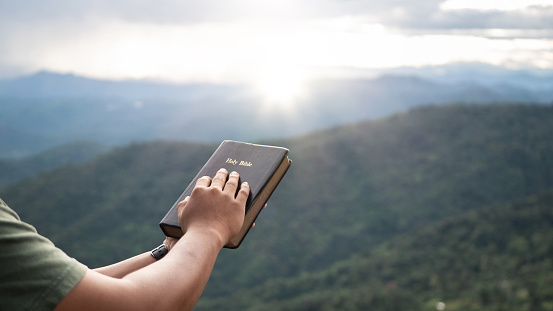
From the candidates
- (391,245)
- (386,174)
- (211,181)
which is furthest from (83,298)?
(386,174)

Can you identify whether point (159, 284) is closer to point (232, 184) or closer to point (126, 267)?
point (232, 184)

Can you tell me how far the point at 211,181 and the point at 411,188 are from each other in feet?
198

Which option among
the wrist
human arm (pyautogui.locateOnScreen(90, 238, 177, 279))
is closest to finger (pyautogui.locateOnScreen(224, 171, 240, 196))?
the wrist

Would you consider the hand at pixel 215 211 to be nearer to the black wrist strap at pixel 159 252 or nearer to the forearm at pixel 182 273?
the forearm at pixel 182 273

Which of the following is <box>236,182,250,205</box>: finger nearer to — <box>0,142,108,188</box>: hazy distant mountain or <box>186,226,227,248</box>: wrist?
<box>186,226,227,248</box>: wrist

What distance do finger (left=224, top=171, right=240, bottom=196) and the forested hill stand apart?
29082 millimetres

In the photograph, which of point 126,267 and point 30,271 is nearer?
point 30,271

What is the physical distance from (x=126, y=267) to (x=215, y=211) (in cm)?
52

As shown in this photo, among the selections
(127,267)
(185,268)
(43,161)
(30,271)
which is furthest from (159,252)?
(43,161)

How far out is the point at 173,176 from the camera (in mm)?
65188

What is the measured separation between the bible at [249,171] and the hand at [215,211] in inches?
3.6

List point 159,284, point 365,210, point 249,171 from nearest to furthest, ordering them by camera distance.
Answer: point 159,284, point 249,171, point 365,210

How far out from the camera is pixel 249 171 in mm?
1401

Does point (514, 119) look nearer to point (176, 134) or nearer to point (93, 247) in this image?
point (93, 247)
